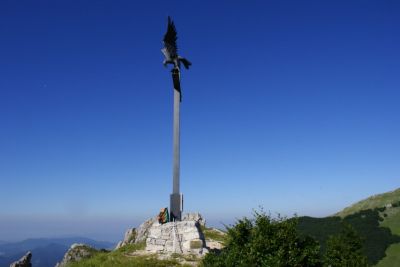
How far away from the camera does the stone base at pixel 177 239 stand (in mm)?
32906

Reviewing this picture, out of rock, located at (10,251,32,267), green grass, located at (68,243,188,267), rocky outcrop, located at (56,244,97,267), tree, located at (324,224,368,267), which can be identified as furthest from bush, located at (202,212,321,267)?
rock, located at (10,251,32,267)

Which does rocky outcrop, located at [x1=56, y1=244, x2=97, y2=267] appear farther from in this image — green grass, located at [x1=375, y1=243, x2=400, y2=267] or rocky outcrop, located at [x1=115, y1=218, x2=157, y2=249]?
green grass, located at [x1=375, y1=243, x2=400, y2=267]

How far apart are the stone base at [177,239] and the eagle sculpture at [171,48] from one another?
15.2 meters

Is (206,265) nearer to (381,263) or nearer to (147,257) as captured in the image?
(147,257)

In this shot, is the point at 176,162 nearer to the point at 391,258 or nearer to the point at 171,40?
the point at 171,40

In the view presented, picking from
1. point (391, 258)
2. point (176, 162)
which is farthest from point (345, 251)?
point (391, 258)

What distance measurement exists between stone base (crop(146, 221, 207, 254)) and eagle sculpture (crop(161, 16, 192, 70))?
15.2 metres

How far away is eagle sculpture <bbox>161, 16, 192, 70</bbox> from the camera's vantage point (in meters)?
37.9

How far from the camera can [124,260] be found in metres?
30.1

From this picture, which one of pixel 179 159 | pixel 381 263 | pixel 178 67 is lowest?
pixel 381 263

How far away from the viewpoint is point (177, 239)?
33.2m

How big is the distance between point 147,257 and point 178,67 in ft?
59.2

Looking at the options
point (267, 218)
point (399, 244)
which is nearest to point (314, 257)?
point (267, 218)

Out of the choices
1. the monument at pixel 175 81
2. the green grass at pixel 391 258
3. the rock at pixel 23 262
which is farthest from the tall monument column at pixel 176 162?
the green grass at pixel 391 258
